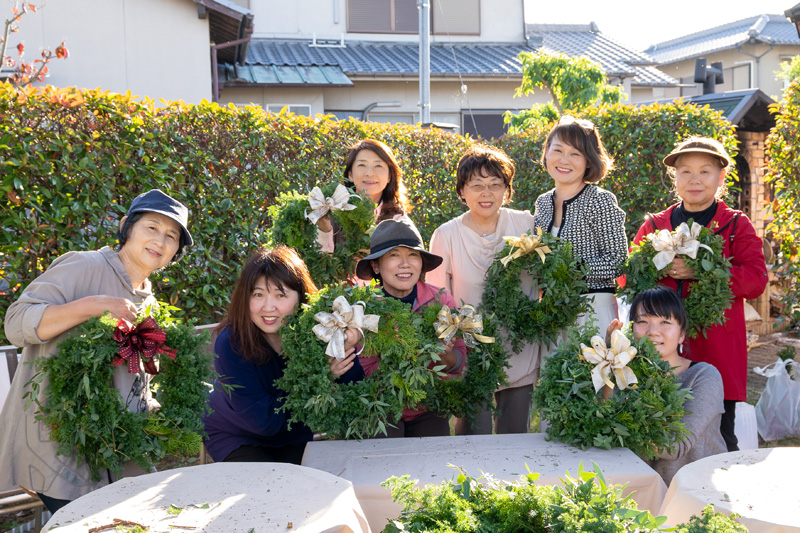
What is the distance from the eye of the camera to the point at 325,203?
11.8 feet

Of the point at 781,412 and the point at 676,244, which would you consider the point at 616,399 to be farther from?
the point at 781,412

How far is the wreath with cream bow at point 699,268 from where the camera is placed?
138 inches

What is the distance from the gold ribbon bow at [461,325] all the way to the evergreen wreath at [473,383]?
3.5 inches

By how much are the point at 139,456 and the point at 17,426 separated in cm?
58

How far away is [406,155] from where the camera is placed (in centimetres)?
675

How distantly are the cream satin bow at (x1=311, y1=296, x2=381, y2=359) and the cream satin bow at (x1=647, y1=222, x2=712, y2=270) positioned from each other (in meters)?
1.61

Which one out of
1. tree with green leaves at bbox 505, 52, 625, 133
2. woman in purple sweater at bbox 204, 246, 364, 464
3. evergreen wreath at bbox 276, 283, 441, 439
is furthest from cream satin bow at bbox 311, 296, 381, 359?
tree with green leaves at bbox 505, 52, 625, 133

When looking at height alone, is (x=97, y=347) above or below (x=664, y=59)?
below

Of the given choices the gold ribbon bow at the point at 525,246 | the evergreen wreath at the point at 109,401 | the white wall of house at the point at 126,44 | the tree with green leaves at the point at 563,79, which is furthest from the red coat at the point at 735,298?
the white wall of house at the point at 126,44

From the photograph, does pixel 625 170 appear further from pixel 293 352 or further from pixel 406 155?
pixel 293 352

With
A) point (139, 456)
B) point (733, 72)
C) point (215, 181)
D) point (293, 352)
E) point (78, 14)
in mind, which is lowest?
point (139, 456)

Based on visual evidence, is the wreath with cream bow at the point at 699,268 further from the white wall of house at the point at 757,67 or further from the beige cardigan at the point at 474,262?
the white wall of house at the point at 757,67

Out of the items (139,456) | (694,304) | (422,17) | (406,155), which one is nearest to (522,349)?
(694,304)

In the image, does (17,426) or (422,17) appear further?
(422,17)
